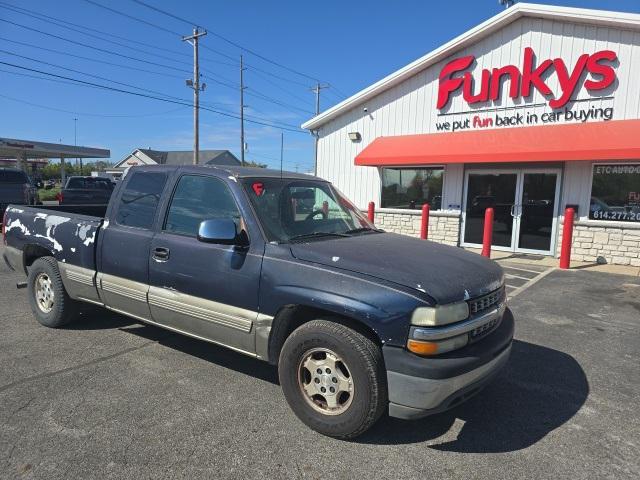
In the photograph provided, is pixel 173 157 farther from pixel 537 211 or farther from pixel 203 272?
pixel 203 272

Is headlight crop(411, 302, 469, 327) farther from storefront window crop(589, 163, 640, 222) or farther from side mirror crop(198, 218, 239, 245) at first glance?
storefront window crop(589, 163, 640, 222)

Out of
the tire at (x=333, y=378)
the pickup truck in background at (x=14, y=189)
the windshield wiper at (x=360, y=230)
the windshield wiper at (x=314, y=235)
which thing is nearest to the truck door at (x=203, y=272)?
the windshield wiper at (x=314, y=235)

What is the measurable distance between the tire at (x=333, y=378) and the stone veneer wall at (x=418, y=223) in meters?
10.3

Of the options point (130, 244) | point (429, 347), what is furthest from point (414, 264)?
point (130, 244)

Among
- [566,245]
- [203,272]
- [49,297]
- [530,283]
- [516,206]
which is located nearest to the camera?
[203,272]

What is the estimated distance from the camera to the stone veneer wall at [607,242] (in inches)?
403

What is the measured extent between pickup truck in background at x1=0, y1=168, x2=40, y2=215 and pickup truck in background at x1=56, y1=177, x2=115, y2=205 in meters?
1.49

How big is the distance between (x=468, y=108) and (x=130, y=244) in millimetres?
10608

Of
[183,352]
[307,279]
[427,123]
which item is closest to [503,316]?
[307,279]

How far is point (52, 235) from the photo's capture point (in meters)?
4.93

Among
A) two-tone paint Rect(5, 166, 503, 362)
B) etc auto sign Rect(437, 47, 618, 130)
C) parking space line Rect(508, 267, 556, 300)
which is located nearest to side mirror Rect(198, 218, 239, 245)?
two-tone paint Rect(5, 166, 503, 362)

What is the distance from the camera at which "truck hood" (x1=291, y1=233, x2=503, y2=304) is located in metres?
2.90

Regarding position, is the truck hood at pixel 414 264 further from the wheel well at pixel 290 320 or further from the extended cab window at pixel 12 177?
the extended cab window at pixel 12 177

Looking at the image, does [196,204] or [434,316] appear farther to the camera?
[196,204]
